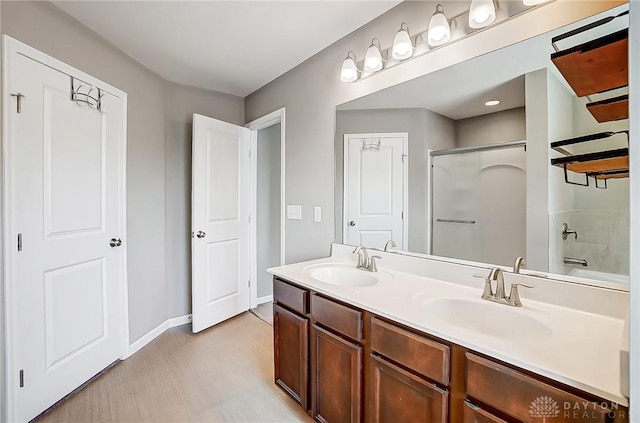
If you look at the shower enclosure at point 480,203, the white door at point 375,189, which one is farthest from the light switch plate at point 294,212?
the shower enclosure at point 480,203

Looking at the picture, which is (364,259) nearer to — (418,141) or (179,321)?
(418,141)

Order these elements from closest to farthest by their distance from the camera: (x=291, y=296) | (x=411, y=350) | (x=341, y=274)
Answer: (x=411, y=350), (x=291, y=296), (x=341, y=274)

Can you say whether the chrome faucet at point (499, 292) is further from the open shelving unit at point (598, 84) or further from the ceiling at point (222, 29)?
the ceiling at point (222, 29)

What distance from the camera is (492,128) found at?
1412mm

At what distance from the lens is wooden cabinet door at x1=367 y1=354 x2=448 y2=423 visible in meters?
1.04

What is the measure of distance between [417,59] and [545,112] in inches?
29.0

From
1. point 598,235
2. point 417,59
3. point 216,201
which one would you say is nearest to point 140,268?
point 216,201

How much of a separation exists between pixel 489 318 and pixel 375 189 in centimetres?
101

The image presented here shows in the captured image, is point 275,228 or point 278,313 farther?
point 275,228

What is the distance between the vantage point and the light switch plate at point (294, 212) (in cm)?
256

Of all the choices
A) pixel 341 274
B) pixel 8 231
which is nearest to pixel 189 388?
pixel 341 274

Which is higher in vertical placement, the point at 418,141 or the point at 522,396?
the point at 418,141

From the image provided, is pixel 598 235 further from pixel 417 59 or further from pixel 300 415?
pixel 300 415

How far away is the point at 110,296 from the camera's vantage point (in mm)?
2197
